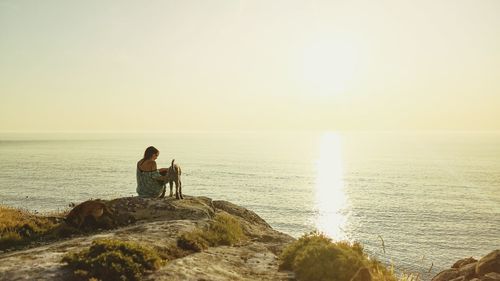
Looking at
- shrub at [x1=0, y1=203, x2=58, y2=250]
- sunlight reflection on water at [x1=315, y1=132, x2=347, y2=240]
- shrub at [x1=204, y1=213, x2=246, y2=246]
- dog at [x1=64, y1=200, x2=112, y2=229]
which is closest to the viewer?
shrub at [x1=0, y1=203, x2=58, y2=250]

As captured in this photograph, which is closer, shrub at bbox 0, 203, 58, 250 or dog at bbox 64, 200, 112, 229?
shrub at bbox 0, 203, 58, 250

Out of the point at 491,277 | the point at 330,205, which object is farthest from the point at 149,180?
the point at 330,205

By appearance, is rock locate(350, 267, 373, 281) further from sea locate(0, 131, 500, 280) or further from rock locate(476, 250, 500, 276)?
sea locate(0, 131, 500, 280)

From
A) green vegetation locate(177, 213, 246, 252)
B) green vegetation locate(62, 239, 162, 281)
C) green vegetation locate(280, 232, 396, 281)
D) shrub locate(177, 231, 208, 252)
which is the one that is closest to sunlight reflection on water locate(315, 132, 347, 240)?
green vegetation locate(177, 213, 246, 252)

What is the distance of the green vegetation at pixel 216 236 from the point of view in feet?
45.2

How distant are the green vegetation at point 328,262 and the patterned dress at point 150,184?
27.0 ft

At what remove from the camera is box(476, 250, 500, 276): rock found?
888 inches

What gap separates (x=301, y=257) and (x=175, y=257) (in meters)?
4.16

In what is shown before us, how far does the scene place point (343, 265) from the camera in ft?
40.8

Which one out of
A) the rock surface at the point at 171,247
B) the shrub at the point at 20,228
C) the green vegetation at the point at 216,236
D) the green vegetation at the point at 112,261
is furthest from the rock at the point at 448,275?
the shrub at the point at 20,228

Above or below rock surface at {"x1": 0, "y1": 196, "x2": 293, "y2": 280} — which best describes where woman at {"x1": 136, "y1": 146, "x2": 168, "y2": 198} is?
above

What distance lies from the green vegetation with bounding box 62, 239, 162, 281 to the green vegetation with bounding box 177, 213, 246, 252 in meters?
2.60

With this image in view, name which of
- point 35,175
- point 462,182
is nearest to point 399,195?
point 462,182

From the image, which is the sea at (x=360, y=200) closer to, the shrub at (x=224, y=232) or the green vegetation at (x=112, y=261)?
the shrub at (x=224, y=232)
